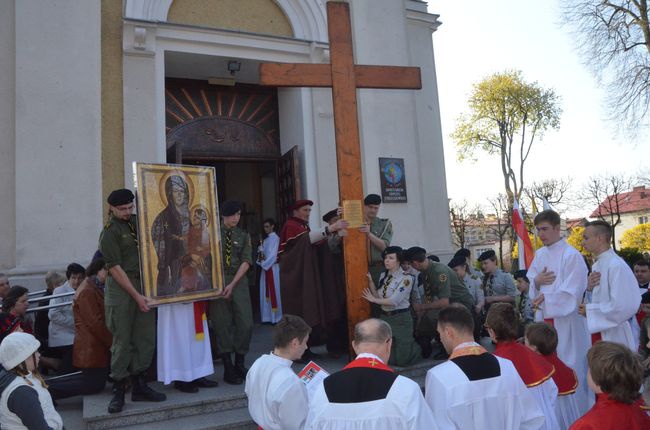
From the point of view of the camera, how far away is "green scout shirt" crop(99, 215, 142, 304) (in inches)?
189

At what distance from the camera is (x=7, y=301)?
561 cm

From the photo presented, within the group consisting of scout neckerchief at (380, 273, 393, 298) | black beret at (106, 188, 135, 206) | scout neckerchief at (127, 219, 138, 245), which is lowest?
scout neckerchief at (380, 273, 393, 298)

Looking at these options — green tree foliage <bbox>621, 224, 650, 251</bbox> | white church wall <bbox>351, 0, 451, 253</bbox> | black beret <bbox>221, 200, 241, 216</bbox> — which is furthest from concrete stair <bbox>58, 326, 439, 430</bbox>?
green tree foliage <bbox>621, 224, 650, 251</bbox>

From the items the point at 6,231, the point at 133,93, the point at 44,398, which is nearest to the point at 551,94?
the point at 133,93

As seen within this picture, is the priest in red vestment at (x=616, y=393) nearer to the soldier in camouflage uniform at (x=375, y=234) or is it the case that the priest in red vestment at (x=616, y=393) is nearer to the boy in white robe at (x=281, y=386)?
the boy in white robe at (x=281, y=386)

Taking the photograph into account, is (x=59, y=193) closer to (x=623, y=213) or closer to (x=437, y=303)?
(x=437, y=303)

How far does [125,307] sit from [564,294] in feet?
14.0

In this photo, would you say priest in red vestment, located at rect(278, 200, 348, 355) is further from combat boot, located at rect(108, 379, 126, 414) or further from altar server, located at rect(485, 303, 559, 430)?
altar server, located at rect(485, 303, 559, 430)

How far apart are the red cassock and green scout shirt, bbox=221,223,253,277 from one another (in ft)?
12.6

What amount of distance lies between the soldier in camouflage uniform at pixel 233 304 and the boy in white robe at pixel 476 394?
2934mm

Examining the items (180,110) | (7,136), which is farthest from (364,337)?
(180,110)

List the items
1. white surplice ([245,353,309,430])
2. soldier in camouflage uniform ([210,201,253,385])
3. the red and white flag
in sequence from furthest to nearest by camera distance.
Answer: the red and white flag < soldier in camouflage uniform ([210,201,253,385]) < white surplice ([245,353,309,430])

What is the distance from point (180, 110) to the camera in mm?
10023

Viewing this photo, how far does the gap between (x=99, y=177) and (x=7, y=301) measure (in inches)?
115
